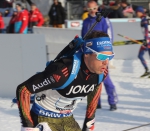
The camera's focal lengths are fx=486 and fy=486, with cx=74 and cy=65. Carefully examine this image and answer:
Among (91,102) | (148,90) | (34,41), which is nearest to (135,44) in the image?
(148,90)

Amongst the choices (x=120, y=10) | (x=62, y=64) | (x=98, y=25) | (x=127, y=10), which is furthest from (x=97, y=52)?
(x=127, y=10)

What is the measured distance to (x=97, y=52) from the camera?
3.65 meters

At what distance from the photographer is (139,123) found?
7.04 m

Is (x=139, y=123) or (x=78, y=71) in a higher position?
(x=78, y=71)

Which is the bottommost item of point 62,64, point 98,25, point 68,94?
point 68,94

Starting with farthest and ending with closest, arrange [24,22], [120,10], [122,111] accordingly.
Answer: [120,10] → [24,22] → [122,111]

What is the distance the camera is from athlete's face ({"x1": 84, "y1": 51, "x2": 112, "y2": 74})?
3.63 metres

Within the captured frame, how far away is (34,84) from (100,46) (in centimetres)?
58

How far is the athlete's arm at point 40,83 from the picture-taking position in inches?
143

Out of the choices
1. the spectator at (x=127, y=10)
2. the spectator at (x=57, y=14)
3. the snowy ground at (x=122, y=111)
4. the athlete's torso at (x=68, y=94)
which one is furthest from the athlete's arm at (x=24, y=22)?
the athlete's torso at (x=68, y=94)

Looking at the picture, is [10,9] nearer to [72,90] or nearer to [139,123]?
[139,123]

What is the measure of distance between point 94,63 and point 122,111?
4330mm

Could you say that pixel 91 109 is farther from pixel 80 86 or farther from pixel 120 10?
pixel 120 10

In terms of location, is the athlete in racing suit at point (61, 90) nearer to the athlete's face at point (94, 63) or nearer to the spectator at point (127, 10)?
the athlete's face at point (94, 63)
